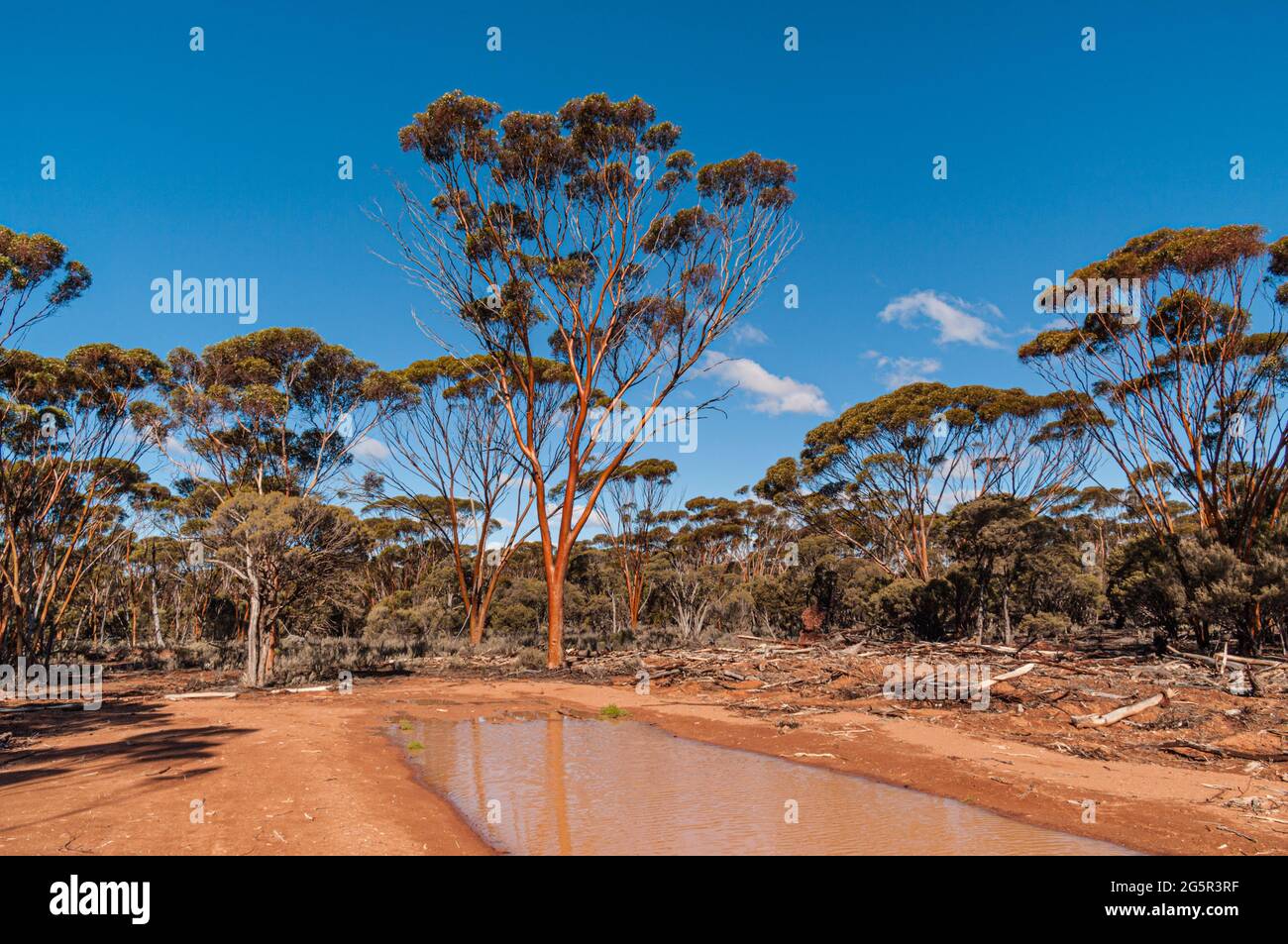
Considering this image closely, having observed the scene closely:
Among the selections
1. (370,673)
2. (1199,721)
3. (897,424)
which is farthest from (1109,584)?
(370,673)

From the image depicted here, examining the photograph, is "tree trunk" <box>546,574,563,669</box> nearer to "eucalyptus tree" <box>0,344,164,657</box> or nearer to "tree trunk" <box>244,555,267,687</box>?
"tree trunk" <box>244,555,267,687</box>

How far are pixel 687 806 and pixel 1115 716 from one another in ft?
26.6

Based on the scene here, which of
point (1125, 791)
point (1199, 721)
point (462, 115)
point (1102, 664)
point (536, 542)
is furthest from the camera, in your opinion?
point (536, 542)

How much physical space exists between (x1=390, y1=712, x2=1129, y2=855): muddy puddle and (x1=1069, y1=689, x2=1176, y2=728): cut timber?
488cm

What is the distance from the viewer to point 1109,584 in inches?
960

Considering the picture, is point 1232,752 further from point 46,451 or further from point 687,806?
point 46,451

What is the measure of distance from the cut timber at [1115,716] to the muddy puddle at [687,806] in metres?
4.88

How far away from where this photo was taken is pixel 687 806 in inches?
294

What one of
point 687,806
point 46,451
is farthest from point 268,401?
point 687,806

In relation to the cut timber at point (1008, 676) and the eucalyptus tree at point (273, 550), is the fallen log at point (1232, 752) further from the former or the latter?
the eucalyptus tree at point (273, 550)

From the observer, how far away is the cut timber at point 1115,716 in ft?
35.6

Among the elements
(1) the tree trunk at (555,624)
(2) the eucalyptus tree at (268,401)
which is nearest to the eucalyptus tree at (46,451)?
(2) the eucalyptus tree at (268,401)
